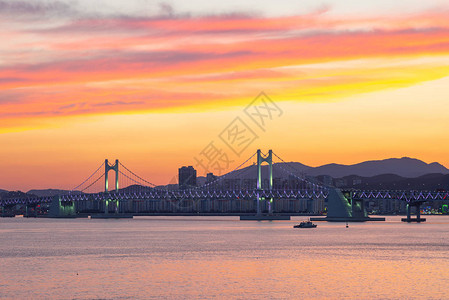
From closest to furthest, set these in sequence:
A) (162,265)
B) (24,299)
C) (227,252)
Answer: (24,299)
(162,265)
(227,252)

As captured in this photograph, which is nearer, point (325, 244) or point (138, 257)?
point (138, 257)

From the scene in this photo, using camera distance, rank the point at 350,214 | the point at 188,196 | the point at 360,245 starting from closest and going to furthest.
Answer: the point at 360,245, the point at 350,214, the point at 188,196

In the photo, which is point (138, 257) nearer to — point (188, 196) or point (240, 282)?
point (240, 282)

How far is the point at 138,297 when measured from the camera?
40.8 m

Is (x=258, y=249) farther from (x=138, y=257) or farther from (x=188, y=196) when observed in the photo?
(x=188, y=196)

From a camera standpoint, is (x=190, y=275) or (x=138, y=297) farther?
(x=190, y=275)

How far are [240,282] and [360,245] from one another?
1632 inches

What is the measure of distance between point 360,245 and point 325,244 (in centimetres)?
424

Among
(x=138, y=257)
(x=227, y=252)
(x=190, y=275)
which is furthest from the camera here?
(x=227, y=252)

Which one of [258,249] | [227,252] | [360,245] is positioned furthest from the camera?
[360,245]

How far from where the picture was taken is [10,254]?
7194 cm

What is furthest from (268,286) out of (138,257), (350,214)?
(350,214)

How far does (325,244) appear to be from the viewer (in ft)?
292

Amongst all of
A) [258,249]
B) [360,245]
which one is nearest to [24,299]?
[258,249]
